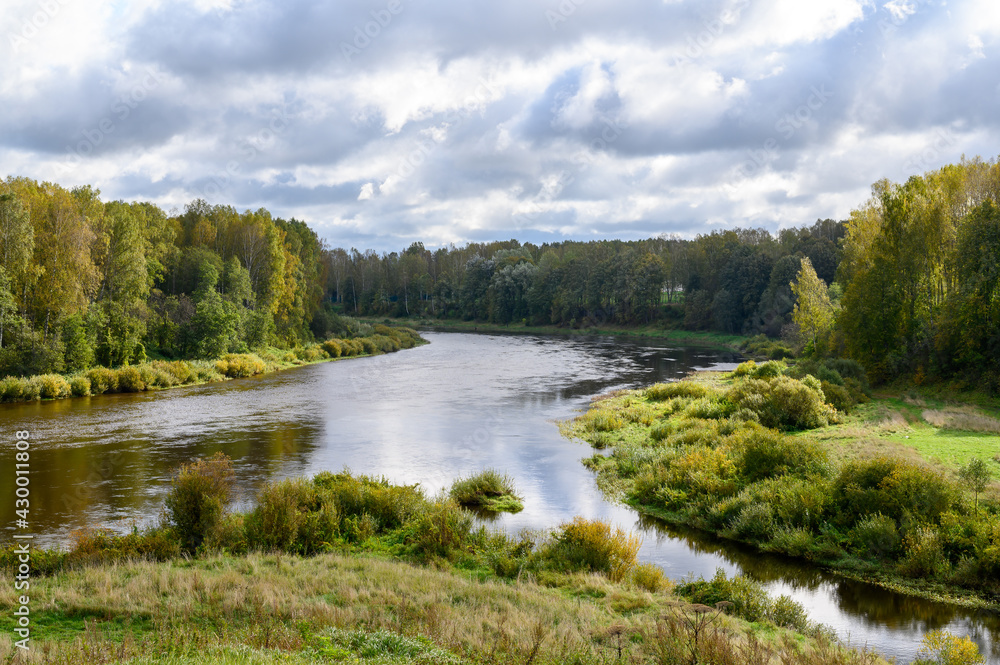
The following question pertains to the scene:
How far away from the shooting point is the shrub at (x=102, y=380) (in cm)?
3741

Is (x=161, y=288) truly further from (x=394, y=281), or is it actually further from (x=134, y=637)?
(x=394, y=281)

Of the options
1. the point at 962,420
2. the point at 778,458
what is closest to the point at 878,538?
the point at 778,458

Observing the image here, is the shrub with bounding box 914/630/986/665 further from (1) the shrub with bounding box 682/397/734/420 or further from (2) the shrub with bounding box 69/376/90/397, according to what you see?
(2) the shrub with bounding box 69/376/90/397

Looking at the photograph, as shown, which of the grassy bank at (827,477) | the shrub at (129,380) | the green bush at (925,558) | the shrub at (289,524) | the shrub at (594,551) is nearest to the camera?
the green bush at (925,558)

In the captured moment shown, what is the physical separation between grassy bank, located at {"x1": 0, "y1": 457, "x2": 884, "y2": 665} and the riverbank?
6610 cm

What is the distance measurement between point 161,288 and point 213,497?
51709 millimetres

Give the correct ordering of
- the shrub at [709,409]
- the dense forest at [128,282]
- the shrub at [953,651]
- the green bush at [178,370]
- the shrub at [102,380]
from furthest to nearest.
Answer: the green bush at [178,370]
the shrub at [102,380]
the dense forest at [128,282]
the shrub at [709,409]
the shrub at [953,651]

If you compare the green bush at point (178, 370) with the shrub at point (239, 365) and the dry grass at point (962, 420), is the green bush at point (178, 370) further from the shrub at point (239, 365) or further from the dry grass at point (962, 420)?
the dry grass at point (962, 420)

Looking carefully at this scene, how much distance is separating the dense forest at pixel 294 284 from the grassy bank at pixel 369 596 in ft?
85.1

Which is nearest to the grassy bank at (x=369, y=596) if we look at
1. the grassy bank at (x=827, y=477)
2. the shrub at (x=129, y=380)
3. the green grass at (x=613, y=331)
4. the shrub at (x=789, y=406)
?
the grassy bank at (x=827, y=477)

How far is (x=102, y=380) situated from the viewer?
37750mm

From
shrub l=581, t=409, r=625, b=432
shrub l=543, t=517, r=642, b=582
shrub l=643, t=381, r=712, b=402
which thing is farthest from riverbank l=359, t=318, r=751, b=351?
shrub l=543, t=517, r=642, b=582

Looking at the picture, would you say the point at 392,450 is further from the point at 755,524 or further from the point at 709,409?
the point at 755,524

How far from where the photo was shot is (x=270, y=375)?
1966 inches
